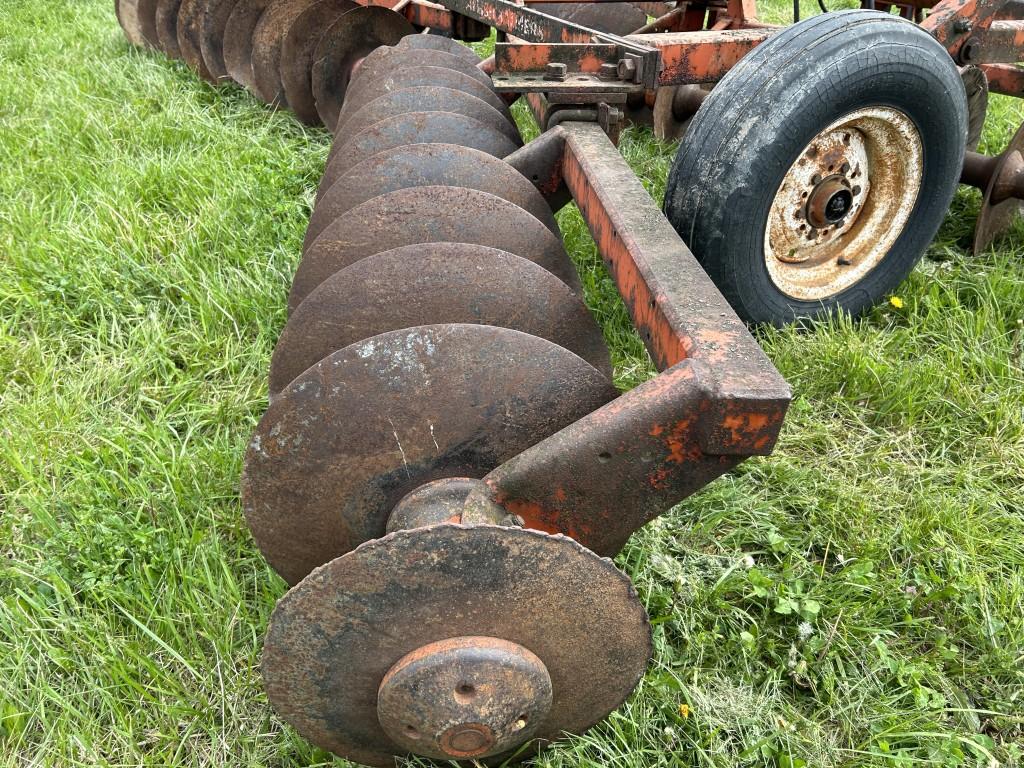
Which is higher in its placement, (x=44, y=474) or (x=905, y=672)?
(x=44, y=474)

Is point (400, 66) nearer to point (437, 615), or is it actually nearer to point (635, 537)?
point (635, 537)

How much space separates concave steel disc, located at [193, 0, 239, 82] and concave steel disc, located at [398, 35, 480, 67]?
80.5 inches

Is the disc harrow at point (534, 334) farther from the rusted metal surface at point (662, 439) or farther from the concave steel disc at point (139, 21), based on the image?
the concave steel disc at point (139, 21)

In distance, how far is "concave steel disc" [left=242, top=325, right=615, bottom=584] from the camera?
141cm

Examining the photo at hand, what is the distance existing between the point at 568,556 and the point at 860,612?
1023mm

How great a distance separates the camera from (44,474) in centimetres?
218

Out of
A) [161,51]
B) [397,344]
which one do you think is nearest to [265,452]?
[397,344]

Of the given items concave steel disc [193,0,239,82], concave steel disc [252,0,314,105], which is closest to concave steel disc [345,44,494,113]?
concave steel disc [252,0,314,105]

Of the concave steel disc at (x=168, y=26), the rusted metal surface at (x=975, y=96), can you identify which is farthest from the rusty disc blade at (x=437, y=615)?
the concave steel disc at (x=168, y=26)

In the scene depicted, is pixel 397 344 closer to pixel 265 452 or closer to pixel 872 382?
pixel 265 452

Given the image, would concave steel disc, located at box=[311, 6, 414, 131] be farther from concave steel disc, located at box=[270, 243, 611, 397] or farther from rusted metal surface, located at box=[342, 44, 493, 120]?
concave steel disc, located at box=[270, 243, 611, 397]

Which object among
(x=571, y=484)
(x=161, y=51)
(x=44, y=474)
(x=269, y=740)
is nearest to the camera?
(x=571, y=484)

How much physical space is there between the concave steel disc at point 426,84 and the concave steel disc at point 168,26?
2.95m

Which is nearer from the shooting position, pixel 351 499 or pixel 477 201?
pixel 351 499
